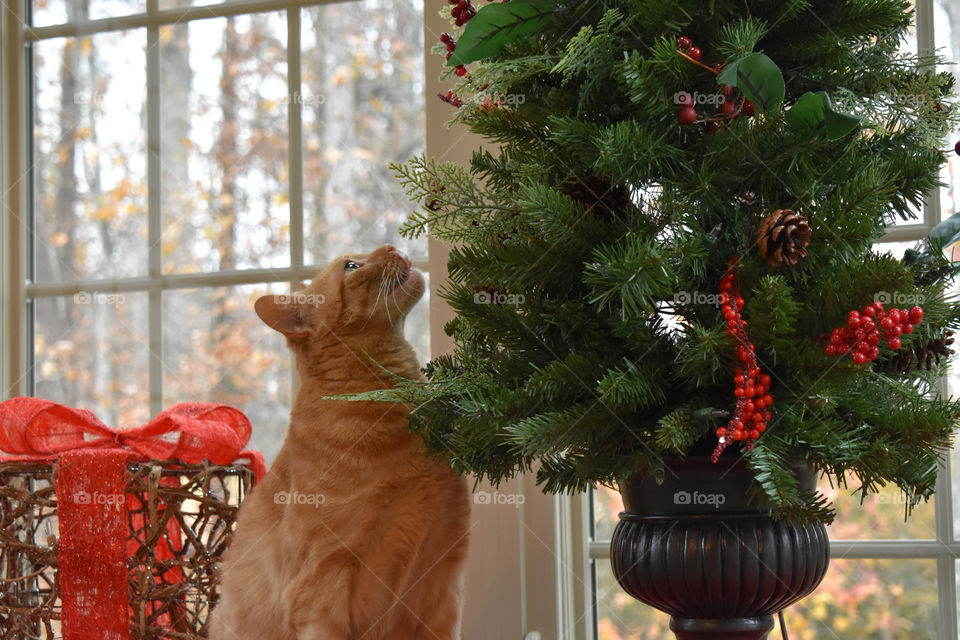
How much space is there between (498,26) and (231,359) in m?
0.96

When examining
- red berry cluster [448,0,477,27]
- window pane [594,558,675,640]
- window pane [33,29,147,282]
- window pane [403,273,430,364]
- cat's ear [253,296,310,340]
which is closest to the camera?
red berry cluster [448,0,477,27]

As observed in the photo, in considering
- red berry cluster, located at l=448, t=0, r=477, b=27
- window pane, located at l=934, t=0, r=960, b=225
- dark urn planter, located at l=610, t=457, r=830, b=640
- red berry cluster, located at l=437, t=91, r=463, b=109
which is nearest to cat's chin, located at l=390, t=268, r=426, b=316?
red berry cluster, located at l=437, t=91, r=463, b=109

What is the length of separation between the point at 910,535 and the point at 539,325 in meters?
0.76

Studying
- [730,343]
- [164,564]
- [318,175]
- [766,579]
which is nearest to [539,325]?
[730,343]

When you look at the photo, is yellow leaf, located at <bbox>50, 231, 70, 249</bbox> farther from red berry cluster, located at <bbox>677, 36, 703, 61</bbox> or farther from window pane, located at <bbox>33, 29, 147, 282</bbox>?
red berry cluster, located at <bbox>677, 36, 703, 61</bbox>

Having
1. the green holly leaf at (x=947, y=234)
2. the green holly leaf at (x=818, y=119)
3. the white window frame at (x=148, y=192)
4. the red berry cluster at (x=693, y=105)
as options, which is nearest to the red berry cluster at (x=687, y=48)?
the red berry cluster at (x=693, y=105)

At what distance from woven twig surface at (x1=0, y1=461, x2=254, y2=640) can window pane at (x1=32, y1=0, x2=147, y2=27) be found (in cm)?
90

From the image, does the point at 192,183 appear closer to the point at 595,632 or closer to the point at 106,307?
the point at 106,307

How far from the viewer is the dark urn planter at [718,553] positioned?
33.9 inches

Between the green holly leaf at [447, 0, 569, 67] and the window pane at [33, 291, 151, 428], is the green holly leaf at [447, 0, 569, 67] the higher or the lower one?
the higher one

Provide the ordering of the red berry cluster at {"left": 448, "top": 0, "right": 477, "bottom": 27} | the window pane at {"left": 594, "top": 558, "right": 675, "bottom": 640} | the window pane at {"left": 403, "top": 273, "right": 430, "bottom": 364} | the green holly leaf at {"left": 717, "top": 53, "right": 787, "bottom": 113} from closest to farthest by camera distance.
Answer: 1. the green holly leaf at {"left": 717, "top": 53, "right": 787, "bottom": 113}
2. the red berry cluster at {"left": 448, "top": 0, "right": 477, "bottom": 27}
3. the window pane at {"left": 594, "top": 558, "right": 675, "bottom": 640}
4. the window pane at {"left": 403, "top": 273, "right": 430, "bottom": 364}

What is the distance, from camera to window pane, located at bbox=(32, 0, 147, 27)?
1.71 metres

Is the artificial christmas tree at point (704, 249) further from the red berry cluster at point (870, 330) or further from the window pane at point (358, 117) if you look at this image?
the window pane at point (358, 117)

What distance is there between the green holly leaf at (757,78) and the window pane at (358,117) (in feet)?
2.95
